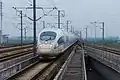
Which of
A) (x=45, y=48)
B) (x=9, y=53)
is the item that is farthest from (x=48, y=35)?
(x=9, y=53)

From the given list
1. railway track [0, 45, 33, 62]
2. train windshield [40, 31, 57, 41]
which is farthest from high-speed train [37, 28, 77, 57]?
railway track [0, 45, 33, 62]

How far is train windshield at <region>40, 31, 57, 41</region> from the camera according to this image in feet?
99.3

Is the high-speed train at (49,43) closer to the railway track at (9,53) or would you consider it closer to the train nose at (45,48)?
the train nose at (45,48)

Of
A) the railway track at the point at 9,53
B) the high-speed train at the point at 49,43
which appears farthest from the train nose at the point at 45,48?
the railway track at the point at 9,53

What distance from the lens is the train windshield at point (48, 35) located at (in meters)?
30.3

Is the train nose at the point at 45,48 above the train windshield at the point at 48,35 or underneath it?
underneath

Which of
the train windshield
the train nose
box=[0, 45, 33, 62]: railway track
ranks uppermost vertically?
the train windshield

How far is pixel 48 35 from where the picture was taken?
30.8m

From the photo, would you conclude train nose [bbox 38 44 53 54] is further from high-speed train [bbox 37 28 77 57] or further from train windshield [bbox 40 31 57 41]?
train windshield [bbox 40 31 57 41]

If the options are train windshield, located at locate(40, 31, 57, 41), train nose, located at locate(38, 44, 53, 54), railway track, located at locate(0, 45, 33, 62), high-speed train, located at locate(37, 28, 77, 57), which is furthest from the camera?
railway track, located at locate(0, 45, 33, 62)

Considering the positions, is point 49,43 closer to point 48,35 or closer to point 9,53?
point 48,35

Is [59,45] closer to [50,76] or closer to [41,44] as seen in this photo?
[41,44]

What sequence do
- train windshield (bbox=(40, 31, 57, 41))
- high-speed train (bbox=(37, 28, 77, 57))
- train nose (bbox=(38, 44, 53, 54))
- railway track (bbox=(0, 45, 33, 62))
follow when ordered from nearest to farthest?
1. train nose (bbox=(38, 44, 53, 54))
2. high-speed train (bbox=(37, 28, 77, 57))
3. train windshield (bbox=(40, 31, 57, 41))
4. railway track (bbox=(0, 45, 33, 62))

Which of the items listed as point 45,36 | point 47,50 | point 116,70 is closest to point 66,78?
point 116,70
